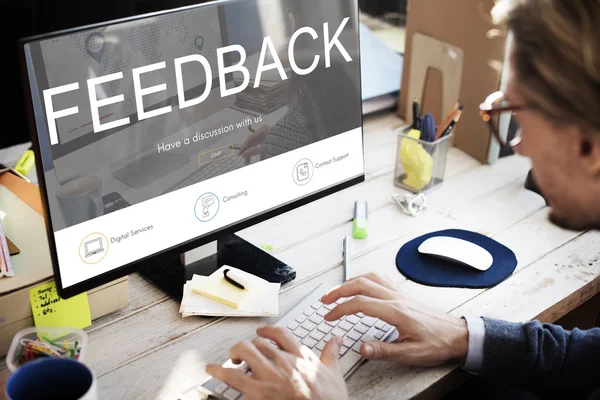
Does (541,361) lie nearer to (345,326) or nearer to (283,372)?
(345,326)

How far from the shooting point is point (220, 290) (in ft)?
3.78

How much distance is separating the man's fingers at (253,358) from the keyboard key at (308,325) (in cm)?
14

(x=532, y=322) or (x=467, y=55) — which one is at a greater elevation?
(x=467, y=55)

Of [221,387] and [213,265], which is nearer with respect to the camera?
[221,387]

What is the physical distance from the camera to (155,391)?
973mm

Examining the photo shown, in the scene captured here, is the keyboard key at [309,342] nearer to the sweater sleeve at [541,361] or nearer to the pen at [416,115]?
the sweater sleeve at [541,361]

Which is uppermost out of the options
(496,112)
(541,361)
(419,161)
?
(496,112)

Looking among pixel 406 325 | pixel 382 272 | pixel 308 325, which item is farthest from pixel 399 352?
pixel 382 272

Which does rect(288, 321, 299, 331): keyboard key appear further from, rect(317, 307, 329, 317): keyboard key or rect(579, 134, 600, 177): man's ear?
rect(579, 134, 600, 177): man's ear

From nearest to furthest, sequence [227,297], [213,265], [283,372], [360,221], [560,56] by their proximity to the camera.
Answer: [560,56]
[283,372]
[227,297]
[213,265]
[360,221]

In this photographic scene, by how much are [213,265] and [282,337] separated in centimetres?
30

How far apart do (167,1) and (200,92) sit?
34 centimetres

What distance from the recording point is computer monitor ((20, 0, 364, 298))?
0.93m

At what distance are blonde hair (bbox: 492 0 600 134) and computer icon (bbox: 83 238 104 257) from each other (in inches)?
25.0
